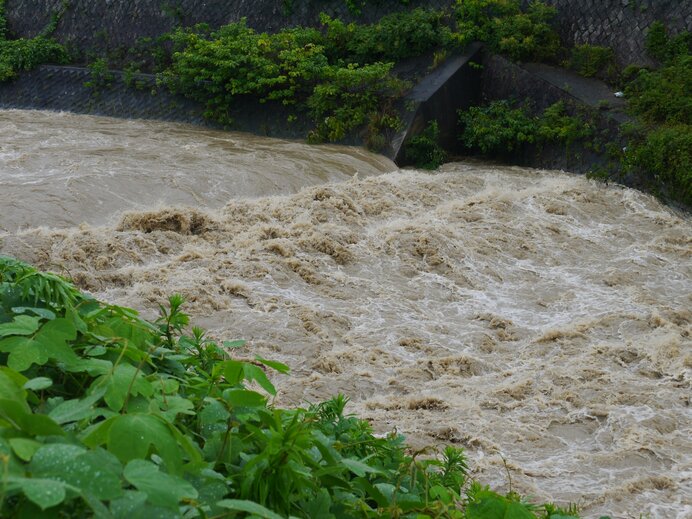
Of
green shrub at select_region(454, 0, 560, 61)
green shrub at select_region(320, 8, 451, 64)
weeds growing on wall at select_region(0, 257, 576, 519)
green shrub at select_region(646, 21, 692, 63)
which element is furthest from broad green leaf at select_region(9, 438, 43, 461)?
green shrub at select_region(320, 8, 451, 64)

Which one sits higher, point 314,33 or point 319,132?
point 314,33

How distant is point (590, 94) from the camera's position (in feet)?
40.8

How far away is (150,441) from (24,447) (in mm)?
233

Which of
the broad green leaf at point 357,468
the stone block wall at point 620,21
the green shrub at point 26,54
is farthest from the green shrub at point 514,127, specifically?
the broad green leaf at point 357,468

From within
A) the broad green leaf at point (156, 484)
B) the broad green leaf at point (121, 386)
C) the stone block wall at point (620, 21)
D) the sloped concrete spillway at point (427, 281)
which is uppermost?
the stone block wall at point (620, 21)

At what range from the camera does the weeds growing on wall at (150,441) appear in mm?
1299

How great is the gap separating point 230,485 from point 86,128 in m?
12.2

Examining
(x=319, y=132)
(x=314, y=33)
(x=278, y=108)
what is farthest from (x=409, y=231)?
(x=314, y=33)

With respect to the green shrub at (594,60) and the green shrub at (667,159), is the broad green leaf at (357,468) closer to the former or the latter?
the green shrub at (667,159)

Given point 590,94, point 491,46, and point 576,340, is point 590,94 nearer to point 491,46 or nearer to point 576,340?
point 491,46

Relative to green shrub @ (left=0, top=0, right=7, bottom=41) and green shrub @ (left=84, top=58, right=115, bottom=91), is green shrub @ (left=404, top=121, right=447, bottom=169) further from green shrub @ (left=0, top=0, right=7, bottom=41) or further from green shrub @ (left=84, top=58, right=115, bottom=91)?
green shrub @ (left=0, top=0, right=7, bottom=41)

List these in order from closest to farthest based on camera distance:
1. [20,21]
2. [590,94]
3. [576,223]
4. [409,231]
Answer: [409,231]
[576,223]
[590,94]
[20,21]

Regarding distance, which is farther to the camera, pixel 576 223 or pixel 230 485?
pixel 576 223

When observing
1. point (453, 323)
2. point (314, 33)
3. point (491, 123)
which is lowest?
point (453, 323)
